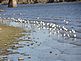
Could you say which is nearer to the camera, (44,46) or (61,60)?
(61,60)

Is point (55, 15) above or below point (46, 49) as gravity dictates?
below

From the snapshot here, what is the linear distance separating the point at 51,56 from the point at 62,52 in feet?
5.52

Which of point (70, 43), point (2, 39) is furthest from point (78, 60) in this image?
point (2, 39)

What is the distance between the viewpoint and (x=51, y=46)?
75.8 feet

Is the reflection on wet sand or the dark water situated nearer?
the reflection on wet sand

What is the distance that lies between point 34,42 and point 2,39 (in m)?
2.59

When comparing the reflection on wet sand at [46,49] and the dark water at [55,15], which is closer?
the reflection on wet sand at [46,49]

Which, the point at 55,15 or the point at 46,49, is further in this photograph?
the point at 55,15

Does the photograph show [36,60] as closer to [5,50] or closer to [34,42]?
[5,50]

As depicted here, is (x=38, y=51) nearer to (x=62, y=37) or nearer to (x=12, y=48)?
(x=12, y=48)

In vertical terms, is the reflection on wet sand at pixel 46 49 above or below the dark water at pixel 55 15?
above

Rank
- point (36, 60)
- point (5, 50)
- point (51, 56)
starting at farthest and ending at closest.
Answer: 1. point (5, 50)
2. point (51, 56)
3. point (36, 60)

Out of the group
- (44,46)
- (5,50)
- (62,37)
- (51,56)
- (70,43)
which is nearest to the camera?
(51,56)

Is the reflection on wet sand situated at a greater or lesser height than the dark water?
greater
